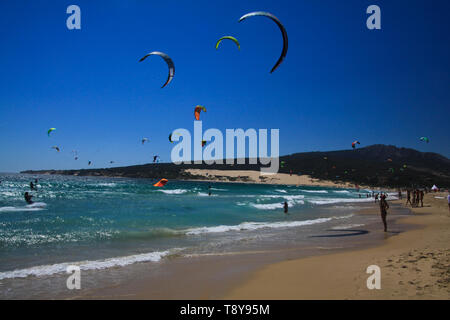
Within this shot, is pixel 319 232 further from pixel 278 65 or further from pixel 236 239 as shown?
pixel 278 65

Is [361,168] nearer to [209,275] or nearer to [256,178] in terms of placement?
[256,178]

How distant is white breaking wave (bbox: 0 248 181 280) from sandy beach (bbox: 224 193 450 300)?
2.98 metres

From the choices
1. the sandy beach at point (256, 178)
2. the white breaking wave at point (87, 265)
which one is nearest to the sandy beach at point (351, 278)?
the white breaking wave at point (87, 265)

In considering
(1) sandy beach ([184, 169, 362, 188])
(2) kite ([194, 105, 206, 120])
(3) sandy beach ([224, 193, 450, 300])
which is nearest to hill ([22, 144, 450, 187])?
(1) sandy beach ([184, 169, 362, 188])

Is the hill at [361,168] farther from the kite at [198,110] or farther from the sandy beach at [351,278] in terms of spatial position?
the sandy beach at [351,278]

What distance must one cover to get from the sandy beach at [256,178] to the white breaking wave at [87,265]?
89.1m

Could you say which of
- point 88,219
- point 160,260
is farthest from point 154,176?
point 160,260

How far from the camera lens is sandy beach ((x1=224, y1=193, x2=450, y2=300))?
429 centimetres

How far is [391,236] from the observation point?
10.6 m

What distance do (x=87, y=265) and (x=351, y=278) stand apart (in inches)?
220

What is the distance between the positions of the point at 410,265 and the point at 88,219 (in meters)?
13.2

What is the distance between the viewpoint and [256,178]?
109750mm

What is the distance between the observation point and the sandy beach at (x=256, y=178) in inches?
3851
